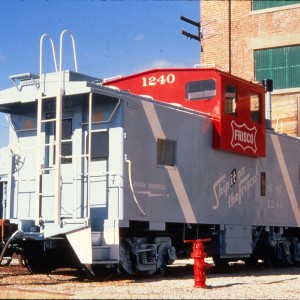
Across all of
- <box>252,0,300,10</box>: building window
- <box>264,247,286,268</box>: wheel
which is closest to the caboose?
<box>264,247,286,268</box>: wheel

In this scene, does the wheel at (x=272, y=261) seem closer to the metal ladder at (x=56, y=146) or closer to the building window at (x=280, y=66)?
the metal ladder at (x=56, y=146)

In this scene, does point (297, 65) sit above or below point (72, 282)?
above

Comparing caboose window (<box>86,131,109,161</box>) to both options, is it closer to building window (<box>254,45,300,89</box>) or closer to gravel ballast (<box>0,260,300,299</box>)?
gravel ballast (<box>0,260,300,299</box>)

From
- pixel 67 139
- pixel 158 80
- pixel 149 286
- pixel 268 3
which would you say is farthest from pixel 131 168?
pixel 268 3

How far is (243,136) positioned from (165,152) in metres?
2.51

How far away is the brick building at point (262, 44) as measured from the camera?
26078 millimetres

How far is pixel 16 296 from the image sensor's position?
8789mm

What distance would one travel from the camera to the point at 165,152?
515 inches

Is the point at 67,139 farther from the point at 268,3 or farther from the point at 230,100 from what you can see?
the point at 268,3

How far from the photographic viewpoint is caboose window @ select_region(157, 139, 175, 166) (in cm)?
1288

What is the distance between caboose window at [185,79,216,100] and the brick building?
11.1 meters

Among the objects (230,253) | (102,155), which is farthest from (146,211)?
(230,253)

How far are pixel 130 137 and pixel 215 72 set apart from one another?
319cm

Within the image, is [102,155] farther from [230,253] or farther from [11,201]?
[230,253]
